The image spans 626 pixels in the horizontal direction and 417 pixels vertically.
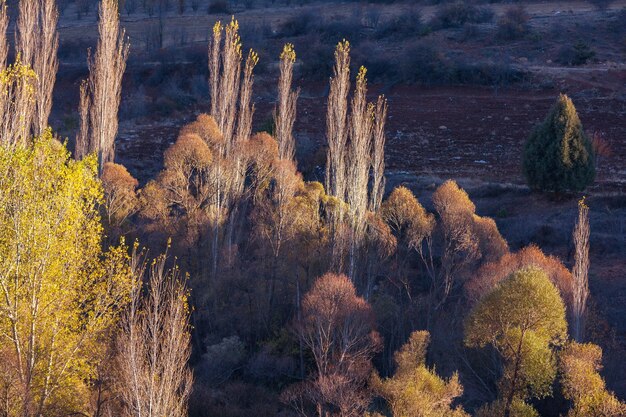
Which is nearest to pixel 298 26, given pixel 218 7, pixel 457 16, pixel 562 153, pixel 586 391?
pixel 457 16

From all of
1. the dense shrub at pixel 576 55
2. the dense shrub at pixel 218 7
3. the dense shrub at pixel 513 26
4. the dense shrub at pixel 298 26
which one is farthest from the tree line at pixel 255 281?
the dense shrub at pixel 218 7

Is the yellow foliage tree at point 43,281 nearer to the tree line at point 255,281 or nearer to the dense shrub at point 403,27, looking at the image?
the tree line at point 255,281

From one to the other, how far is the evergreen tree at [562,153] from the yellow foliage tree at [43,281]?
887 inches

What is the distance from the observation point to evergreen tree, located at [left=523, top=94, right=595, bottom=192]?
30.8m

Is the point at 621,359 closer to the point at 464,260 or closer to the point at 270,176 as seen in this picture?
the point at 464,260

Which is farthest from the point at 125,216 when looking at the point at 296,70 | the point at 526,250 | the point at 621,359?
the point at 296,70

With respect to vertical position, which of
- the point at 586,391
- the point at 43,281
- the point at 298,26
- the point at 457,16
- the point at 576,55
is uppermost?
the point at 457,16

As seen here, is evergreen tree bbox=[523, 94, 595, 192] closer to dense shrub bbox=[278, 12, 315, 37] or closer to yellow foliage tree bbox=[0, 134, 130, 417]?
yellow foliage tree bbox=[0, 134, 130, 417]

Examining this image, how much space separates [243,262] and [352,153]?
5.21 m

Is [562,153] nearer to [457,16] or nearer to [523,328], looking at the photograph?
[523,328]

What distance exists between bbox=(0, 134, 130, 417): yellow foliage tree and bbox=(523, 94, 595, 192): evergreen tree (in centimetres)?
2254

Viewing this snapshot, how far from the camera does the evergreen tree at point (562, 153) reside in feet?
101

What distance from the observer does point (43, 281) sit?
12344mm

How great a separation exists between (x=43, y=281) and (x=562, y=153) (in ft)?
78.4
